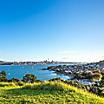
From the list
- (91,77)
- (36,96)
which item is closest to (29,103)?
(36,96)

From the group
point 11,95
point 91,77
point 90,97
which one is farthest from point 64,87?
point 91,77

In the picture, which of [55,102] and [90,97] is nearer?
[55,102]

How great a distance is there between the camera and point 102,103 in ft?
57.2

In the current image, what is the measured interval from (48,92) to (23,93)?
5.28 feet

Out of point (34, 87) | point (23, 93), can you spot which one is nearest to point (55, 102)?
point (23, 93)

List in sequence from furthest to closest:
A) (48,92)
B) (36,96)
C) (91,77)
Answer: (91,77), (48,92), (36,96)

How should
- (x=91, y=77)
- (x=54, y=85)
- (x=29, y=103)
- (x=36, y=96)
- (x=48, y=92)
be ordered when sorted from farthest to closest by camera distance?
(x=91, y=77), (x=54, y=85), (x=48, y=92), (x=36, y=96), (x=29, y=103)

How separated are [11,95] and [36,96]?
1523 millimetres

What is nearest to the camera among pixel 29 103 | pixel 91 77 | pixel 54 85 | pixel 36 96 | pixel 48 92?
pixel 29 103

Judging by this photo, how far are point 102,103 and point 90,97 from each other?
1079mm

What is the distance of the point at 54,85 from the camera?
19719 millimetres

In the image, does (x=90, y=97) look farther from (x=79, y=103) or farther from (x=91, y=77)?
(x=91, y=77)

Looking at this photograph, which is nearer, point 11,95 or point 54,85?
point 11,95

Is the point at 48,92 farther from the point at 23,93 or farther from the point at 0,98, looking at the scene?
the point at 0,98
